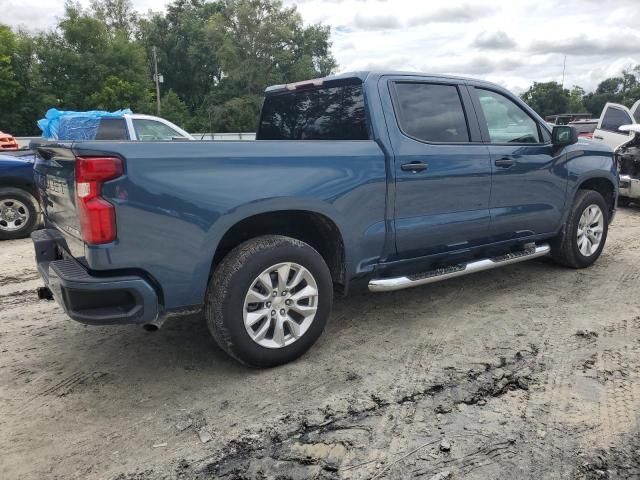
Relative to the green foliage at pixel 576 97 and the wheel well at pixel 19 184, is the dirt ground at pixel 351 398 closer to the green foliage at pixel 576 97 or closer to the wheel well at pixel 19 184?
the wheel well at pixel 19 184

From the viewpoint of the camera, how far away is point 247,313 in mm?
3221

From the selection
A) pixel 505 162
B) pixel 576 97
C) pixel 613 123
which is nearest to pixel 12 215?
pixel 505 162

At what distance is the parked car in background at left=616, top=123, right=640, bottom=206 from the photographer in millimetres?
8812

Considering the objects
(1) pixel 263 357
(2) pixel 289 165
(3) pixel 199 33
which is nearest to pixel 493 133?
(2) pixel 289 165

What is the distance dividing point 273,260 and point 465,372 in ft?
4.54

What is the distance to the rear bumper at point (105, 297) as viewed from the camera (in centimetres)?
281

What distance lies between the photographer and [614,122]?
10492mm

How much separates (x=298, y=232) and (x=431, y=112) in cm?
144

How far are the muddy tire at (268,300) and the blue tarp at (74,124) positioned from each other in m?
7.26

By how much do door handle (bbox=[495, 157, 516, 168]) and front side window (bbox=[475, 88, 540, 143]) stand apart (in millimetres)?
176

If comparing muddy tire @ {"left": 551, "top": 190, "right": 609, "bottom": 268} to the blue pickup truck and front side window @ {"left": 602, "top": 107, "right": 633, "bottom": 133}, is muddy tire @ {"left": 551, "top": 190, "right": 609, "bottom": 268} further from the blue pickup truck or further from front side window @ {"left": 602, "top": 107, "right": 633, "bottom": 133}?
front side window @ {"left": 602, "top": 107, "right": 633, "bottom": 133}

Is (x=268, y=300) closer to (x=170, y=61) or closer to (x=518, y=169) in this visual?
(x=518, y=169)

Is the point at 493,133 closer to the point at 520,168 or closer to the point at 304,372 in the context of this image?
the point at 520,168

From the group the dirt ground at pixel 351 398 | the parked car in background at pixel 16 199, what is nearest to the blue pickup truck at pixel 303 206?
the dirt ground at pixel 351 398
